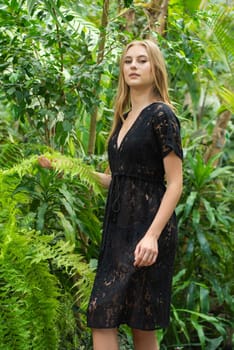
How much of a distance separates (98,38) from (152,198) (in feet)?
4.14

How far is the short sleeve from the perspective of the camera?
2652mm

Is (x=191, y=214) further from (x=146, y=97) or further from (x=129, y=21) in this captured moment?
(x=146, y=97)

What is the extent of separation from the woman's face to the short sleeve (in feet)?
0.43

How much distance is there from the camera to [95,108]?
3756mm

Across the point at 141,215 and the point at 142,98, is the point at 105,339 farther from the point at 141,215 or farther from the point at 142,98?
the point at 142,98

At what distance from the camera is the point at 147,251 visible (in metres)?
2.57

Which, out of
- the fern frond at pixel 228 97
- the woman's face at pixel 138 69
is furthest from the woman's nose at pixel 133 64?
the fern frond at pixel 228 97

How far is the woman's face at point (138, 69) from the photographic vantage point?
109 inches

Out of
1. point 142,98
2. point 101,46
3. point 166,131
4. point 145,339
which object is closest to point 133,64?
point 142,98

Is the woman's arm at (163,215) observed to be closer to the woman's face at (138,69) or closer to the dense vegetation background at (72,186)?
the woman's face at (138,69)

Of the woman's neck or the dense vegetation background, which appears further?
the dense vegetation background

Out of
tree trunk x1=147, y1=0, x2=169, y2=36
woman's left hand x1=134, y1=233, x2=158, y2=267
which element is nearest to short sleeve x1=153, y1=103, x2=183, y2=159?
woman's left hand x1=134, y1=233, x2=158, y2=267

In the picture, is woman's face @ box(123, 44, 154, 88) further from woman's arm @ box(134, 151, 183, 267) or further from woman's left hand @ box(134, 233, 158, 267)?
woman's left hand @ box(134, 233, 158, 267)

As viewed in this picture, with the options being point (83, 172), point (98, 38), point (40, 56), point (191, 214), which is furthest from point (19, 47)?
point (191, 214)
